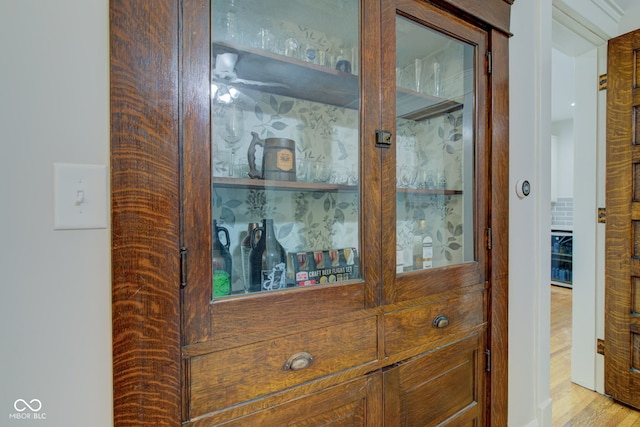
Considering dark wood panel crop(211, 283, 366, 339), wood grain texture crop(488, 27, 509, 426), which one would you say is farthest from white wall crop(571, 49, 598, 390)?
dark wood panel crop(211, 283, 366, 339)

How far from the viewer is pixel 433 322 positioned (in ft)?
3.75

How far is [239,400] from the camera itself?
2.51 ft

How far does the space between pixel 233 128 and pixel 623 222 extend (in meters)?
2.39

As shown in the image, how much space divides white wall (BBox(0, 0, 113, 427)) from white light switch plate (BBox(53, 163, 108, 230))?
0.01m

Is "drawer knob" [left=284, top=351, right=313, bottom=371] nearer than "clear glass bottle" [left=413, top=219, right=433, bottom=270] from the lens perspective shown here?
Yes

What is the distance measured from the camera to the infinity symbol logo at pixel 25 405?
0.58m

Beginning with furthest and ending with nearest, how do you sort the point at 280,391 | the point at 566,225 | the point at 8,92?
the point at 566,225
the point at 280,391
the point at 8,92

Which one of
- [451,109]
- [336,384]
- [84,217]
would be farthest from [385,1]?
[336,384]

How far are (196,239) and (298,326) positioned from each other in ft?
1.13

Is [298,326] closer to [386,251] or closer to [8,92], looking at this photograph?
[386,251]

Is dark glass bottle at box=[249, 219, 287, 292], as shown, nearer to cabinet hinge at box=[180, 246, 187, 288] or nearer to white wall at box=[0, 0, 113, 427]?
cabinet hinge at box=[180, 246, 187, 288]

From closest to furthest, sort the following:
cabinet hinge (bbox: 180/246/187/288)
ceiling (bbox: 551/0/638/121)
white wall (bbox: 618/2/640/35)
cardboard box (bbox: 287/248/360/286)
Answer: cabinet hinge (bbox: 180/246/187/288)
cardboard box (bbox: 287/248/360/286)
ceiling (bbox: 551/0/638/121)
white wall (bbox: 618/2/640/35)

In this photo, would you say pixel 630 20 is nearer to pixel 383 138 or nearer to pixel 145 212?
pixel 383 138

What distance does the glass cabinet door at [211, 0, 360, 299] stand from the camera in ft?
2.69
